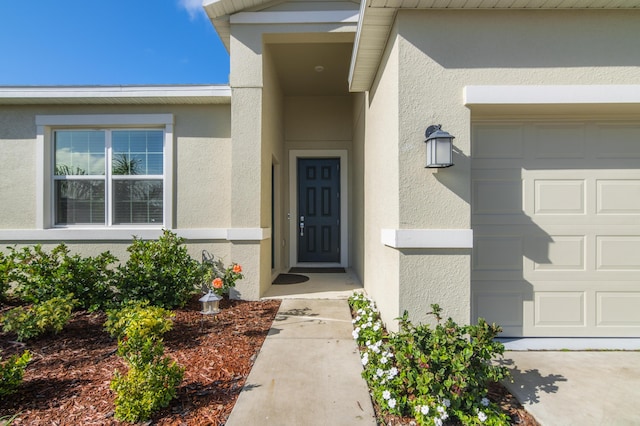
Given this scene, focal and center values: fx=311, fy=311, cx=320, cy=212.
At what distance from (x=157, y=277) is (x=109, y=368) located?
149cm

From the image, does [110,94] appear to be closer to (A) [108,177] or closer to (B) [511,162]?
(A) [108,177]

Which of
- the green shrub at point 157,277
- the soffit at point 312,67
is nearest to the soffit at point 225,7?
the soffit at point 312,67

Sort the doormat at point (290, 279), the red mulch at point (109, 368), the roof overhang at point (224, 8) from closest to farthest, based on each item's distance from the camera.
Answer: the red mulch at point (109, 368) < the roof overhang at point (224, 8) < the doormat at point (290, 279)

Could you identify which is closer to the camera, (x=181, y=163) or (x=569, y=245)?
(x=569, y=245)

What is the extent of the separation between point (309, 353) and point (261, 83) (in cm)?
372

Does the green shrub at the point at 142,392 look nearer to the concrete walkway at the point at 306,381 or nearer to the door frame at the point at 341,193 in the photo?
the concrete walkway at the point at 306,381

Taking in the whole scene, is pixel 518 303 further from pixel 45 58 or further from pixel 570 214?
pixel 45 58

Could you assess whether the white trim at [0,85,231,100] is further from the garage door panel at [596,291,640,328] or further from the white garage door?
the garage door panel at [596,291,640,328]

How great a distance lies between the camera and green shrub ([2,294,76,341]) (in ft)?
10.0

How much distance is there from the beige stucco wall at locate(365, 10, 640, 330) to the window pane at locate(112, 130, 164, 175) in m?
3.83

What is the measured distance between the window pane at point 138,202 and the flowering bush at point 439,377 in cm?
409

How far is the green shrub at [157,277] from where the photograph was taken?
3947 mm

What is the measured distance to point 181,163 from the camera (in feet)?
15.8

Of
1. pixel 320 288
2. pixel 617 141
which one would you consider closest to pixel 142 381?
pixel 320 288
